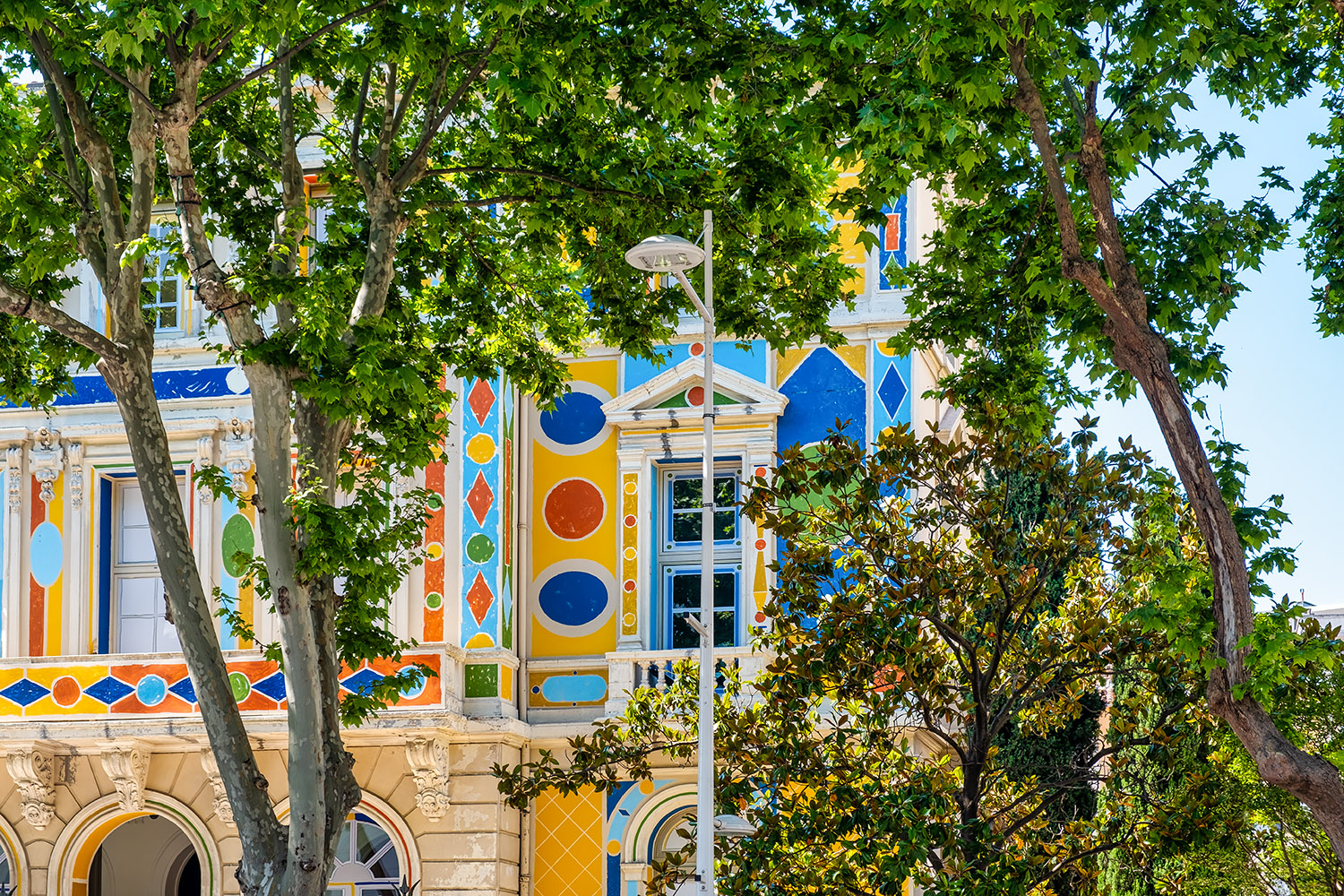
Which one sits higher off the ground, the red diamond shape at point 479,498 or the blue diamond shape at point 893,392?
the blue diamond shape at point 893,392

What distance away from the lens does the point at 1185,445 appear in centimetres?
1109

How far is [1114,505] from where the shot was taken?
47.6ft

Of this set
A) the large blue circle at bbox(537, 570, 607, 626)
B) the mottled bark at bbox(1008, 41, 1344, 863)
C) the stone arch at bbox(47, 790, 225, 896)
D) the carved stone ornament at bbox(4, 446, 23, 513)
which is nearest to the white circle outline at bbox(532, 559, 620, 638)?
the large blue circle at bbox(537, 570, 607, 626)

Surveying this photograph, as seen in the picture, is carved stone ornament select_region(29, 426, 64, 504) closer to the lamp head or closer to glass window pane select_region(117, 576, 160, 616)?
glass window pane select_region(117, 576, 160, 616)

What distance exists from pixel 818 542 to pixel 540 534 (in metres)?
7.95

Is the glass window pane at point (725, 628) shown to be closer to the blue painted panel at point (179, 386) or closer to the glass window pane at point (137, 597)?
the blue painted panel at point (179, 386)

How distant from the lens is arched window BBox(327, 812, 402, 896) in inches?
831

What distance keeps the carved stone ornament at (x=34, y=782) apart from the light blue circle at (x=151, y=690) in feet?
5.79

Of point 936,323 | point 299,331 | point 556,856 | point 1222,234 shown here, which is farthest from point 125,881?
point 1222,234

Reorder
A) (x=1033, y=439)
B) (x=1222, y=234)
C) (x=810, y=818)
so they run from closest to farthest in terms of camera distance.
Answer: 1. (x=1222, y=234)
2. (x=810, y=818)
3. (x=1033, y=439)

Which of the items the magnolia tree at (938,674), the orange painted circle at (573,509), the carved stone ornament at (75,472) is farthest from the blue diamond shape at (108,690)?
the magnolia tree at (938,674)

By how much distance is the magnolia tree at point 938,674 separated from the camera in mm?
13359

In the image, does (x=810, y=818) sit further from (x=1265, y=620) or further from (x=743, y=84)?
(x=743, y=84)

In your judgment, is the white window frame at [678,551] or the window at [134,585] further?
the window at [134,585]
